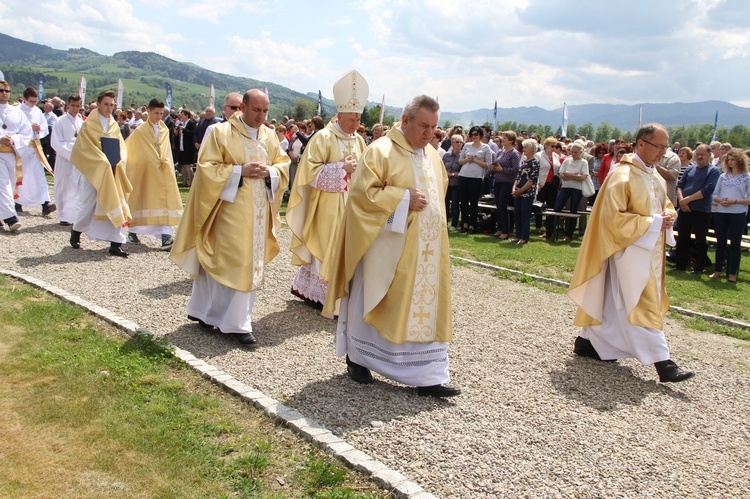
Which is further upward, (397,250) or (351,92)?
(351,92)

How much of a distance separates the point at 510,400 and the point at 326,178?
3.49 m

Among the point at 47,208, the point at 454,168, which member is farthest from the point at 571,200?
the point at 47,208

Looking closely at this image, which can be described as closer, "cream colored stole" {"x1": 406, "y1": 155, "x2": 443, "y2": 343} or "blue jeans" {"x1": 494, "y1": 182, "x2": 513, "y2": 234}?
"cream colored stole" {"x1": 406, "y1": 155, "x2": 443, "y2": 343}

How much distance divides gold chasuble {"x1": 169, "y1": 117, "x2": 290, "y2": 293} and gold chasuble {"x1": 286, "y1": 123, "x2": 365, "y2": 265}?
0.82 metres

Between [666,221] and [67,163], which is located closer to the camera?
[666,221]

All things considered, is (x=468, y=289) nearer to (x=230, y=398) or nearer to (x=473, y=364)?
(x=473, y=364)

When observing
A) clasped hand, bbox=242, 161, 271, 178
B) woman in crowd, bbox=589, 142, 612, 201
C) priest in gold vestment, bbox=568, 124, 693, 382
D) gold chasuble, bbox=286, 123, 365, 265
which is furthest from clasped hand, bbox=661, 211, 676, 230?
woman in crowd, bbox=589, 142, 612, 201

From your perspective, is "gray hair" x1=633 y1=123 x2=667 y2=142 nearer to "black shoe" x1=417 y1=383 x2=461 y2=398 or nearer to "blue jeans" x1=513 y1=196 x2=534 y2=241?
"black shoe" x1=417 y1=383 x2=461 y2=398

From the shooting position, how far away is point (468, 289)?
986 cm

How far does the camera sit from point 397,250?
5.46m

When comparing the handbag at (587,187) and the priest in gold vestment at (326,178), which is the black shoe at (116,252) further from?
the handbag at (587,187)

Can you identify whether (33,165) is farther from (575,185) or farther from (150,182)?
(575,185)

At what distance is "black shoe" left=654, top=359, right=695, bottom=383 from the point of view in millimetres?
6180

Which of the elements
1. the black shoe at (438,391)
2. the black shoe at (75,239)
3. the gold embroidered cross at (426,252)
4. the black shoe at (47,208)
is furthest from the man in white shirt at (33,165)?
the black shoe at (438,391)
